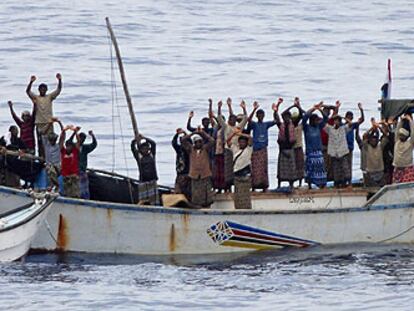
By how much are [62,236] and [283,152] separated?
188 inches

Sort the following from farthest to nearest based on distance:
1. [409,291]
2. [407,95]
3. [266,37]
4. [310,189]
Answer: [266,37] → [407,95] → [310,189] → [409,291]

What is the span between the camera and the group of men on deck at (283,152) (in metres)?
31.5

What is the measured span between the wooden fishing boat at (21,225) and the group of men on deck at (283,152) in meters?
2.28

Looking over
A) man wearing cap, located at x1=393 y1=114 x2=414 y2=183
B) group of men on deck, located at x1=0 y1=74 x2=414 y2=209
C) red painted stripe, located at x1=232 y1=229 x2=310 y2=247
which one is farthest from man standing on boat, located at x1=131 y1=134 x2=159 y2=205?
man wearing cap, located at x1=393 y1=114 x2=414 y2=183

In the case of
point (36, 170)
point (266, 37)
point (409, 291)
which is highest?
point (266, 37)

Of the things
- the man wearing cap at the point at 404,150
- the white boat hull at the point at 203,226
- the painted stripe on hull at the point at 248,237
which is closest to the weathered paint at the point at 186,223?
the white boat hull at the point at 203,226

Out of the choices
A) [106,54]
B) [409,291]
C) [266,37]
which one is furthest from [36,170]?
[266,37]

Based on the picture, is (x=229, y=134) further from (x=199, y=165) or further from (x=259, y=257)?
(x=259, y=257)

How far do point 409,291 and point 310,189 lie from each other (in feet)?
16.3

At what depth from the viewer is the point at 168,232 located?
102ft

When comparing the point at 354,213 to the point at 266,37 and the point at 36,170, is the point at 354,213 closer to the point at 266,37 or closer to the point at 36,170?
the point at 36,170

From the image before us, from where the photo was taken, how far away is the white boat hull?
30.9m

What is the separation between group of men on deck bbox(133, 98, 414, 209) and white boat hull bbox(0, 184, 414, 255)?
625 millimetres

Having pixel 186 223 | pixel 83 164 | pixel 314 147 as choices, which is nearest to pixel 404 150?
pixel 314 147
